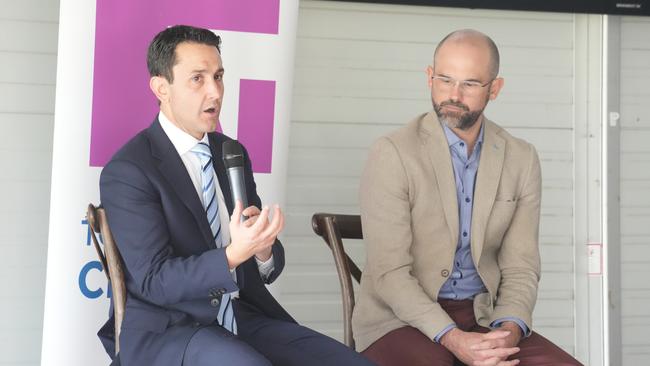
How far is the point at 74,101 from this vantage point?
10.9 feet

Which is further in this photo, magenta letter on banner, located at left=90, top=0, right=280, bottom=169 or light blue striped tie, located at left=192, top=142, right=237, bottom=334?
magenta letter on banner, located at left=90, top=0, right=280, bottom=169

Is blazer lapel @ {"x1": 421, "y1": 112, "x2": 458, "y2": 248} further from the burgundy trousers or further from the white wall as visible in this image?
the white wall

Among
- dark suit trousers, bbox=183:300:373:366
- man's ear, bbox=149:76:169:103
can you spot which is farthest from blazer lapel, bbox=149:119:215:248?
dark suit trousers, bbox=183:300:373:366

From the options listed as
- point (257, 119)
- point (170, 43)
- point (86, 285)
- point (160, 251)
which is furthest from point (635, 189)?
point (160, 251)

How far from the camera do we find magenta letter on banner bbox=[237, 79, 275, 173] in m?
3.53

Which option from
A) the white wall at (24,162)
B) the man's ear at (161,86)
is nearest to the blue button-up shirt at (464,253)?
the man's ear at (161,86)

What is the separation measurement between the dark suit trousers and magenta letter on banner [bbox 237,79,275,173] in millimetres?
889

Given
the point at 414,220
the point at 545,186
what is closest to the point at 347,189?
the point at 545,186

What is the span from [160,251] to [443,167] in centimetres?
106

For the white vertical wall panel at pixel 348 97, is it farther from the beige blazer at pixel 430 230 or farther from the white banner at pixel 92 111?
the beige blazer at pixel 430 230

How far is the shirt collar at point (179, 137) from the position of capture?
268 cm

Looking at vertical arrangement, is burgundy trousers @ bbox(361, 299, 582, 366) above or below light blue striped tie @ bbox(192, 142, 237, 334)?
below

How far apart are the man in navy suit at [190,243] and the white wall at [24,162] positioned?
1.45 meters

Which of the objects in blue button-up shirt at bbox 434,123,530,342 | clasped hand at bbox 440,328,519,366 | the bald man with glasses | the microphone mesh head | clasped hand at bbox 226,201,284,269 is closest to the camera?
clasped hand at bbox 226,201,284,269
